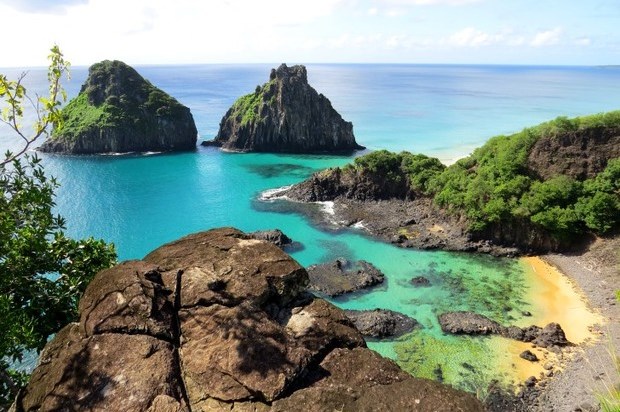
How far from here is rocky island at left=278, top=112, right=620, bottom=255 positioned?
1820 inches

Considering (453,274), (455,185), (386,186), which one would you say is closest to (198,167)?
(386,186)

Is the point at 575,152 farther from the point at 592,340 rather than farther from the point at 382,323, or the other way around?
the point at 382,323

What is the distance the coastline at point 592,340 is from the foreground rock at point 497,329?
1569mm

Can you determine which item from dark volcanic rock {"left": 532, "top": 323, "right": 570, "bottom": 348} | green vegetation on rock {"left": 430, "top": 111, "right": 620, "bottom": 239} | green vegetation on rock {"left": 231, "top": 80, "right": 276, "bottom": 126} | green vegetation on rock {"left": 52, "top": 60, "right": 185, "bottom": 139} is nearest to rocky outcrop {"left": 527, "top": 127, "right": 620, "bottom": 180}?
green vegetation on rock {"left": 430, "top": 111, "right": 620, "bottom": 239}

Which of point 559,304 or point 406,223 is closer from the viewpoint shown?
point 559,304

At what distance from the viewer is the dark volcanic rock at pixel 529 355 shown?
2984 centimetres

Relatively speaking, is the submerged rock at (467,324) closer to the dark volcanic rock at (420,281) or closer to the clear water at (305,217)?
the clear water at (305,217)

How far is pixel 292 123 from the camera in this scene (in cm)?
10469

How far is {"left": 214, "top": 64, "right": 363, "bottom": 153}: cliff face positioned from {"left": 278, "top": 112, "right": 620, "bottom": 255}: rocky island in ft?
146

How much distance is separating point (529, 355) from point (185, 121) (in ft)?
335

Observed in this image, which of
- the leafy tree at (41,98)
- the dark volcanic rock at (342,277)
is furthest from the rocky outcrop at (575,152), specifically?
the leafy tree at (41,98)

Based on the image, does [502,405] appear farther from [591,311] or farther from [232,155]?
[232,155]

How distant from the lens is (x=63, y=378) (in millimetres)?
8180

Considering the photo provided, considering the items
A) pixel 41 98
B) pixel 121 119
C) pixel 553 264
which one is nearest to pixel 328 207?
pixel 553 264
